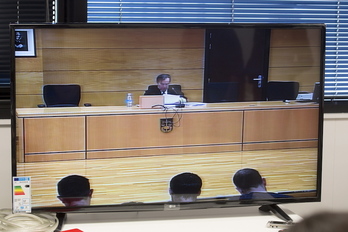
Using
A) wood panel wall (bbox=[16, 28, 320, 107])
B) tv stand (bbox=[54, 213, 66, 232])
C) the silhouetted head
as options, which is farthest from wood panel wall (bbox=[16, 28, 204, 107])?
tv stand (bbox=[54, 213, 66, 232])

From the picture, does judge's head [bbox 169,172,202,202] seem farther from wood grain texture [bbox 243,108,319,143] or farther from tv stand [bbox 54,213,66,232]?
tv stand [bbox 54,213,66,232]

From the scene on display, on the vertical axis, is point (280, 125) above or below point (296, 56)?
below

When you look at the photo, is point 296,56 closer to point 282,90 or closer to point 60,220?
point 282,90

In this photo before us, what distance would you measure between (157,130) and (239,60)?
49 cm

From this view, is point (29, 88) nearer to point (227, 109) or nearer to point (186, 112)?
point (186, 112)

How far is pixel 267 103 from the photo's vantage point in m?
2.31

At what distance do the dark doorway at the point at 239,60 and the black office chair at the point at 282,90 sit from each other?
0.03 meters

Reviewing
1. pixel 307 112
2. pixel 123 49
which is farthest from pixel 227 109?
pixel 123 49

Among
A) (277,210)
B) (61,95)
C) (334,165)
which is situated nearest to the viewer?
(61,95)

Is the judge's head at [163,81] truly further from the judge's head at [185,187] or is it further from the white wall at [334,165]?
the white wall at [334,165]

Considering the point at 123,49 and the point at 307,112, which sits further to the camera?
the point at 307,112

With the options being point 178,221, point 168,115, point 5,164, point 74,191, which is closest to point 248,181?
point 178,221

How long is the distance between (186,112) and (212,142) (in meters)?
0.19

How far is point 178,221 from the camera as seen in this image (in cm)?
231
